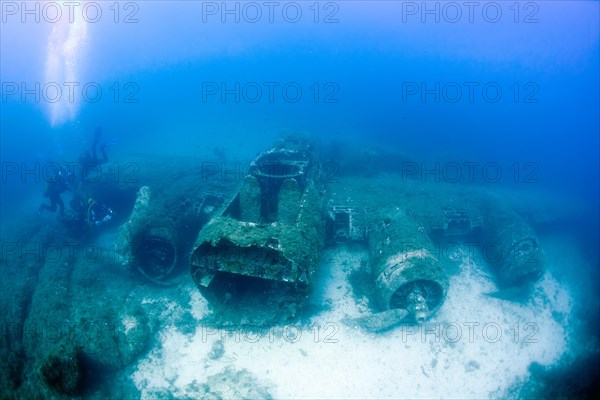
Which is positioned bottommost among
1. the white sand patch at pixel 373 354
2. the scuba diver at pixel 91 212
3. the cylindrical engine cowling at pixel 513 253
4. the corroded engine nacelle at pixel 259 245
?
the white sand patch at pixel 373 354

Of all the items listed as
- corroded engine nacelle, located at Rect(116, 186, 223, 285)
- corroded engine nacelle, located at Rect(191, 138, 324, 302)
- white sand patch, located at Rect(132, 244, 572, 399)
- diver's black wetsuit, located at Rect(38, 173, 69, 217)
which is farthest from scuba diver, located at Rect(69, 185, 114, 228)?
corroded engine nacelle, located at Rect(191, 138, 324, 302)

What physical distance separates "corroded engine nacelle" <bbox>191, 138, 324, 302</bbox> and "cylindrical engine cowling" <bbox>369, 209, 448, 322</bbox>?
1.68 metres

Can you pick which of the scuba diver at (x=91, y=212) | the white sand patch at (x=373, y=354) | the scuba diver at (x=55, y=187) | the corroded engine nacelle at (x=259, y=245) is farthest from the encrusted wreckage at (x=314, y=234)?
the scuba diver at (x=55, y=187)

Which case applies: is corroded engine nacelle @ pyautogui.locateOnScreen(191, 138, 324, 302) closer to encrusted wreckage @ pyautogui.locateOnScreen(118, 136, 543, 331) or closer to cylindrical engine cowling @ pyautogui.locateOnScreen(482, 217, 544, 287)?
encrusted wreckage @ pyautogui.locateOnScreen(118, 136, 543, 331)

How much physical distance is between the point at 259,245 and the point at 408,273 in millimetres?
3465

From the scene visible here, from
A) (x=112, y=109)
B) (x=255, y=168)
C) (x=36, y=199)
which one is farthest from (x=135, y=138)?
(x=255, y=168)

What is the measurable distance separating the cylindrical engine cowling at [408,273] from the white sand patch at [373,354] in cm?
69

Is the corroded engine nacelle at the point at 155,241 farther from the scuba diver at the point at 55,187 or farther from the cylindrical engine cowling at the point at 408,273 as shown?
the scuba diver at the point at 55,187

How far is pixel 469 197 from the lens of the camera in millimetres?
10906

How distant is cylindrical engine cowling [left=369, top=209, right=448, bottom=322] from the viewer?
22.4ft

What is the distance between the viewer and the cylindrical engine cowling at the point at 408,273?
6.82 metres

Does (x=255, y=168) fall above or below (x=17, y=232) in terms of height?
above

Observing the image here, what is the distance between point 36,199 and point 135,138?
20.6 m

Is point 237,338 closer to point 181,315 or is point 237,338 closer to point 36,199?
point 181,315
